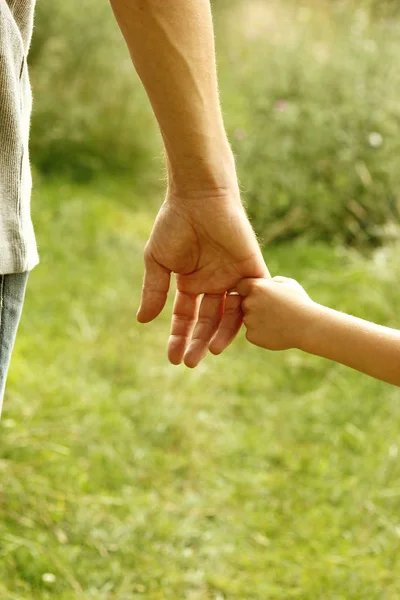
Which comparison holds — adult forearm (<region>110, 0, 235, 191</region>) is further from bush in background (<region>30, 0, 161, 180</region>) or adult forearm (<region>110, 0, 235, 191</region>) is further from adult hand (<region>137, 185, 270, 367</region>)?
bush in background (<region>30, 0, 161, 180</region>)

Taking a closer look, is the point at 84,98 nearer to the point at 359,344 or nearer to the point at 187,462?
the point at 187,462

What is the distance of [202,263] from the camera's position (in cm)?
181

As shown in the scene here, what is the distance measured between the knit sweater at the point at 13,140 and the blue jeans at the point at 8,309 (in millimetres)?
28

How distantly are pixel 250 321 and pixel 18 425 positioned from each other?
1517 millimetres

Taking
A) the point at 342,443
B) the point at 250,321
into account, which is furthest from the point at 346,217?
the point at 250,321

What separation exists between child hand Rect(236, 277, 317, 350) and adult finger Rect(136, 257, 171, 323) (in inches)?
7.5

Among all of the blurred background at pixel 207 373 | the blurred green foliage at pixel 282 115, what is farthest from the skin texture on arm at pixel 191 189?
the blurred green foliage at pixel 282 115

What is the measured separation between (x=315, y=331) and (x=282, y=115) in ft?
13.6

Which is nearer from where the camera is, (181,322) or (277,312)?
(277,312)

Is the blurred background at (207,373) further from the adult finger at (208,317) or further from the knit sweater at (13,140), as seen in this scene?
the knit sweater at (13,140)

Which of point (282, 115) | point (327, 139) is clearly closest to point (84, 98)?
point (282, 115)

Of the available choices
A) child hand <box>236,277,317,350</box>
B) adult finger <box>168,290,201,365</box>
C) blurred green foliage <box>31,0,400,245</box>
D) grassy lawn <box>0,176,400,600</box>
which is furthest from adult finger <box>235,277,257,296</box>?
blurred green foliage <box>31,0,400,245</box>

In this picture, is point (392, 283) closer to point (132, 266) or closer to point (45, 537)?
point (132, 266)

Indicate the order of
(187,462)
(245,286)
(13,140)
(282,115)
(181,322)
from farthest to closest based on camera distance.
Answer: (282,115) → (187,462) → (181,322) → (245,286) → (13,140)
